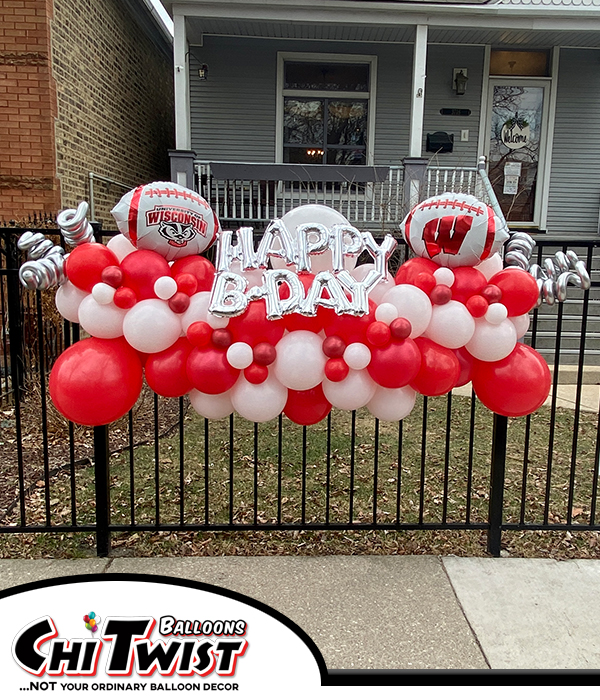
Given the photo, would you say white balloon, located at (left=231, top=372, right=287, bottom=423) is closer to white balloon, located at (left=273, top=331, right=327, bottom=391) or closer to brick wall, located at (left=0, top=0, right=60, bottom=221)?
white balloon, located at (left=273, top=331, right=327, bottom=391)

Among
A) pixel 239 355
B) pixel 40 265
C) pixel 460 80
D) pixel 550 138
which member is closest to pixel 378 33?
pixel 460 80

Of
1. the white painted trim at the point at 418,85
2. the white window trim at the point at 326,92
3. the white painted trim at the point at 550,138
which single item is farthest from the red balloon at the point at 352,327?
the white painted trim at the point at 550,138

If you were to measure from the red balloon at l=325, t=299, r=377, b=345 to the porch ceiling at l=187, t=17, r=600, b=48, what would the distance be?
7.87 m

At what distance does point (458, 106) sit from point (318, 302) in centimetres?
914

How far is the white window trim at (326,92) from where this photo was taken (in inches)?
378

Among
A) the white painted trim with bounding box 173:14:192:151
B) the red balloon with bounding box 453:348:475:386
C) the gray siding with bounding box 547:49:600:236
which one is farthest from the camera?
the gray siding with bounding box 547:49:600:236

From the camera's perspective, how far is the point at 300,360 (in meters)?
2.15

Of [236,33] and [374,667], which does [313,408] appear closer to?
[374,667]

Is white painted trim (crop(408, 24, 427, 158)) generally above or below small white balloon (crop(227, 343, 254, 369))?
above

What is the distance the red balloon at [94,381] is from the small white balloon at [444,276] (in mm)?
Answer: 1299

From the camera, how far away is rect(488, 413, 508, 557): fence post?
311 centimetres

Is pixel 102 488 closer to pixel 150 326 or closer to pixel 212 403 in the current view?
pixel 212 403

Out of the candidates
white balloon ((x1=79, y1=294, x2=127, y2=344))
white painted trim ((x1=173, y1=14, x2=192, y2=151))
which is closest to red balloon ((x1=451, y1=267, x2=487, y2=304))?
white balloon ((x1=79, y1=294, x2=127, y2=344))

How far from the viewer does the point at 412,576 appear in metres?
2.99
